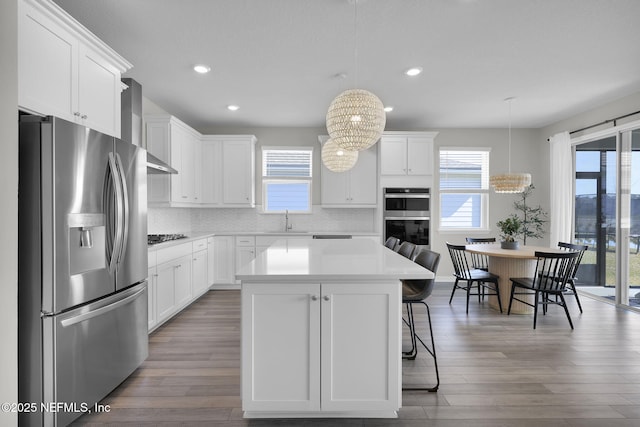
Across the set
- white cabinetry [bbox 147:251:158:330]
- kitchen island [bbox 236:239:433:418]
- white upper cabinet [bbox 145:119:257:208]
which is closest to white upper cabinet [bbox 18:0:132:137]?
white cabinetry [bbox 147:251:158:330]

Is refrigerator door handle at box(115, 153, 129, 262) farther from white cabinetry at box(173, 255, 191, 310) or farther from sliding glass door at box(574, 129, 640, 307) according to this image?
sliding glass door at box(574, 129, 640, 307)

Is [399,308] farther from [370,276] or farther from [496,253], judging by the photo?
[496,253]

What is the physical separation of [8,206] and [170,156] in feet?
9.53

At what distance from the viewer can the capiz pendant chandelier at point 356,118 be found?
2.29 meters

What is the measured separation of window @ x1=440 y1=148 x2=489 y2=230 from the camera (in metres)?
5.94

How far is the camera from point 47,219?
1744mm

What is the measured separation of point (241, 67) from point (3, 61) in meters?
2.14

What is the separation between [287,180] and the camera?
231 inches

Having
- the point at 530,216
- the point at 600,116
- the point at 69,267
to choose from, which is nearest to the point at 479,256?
the point at 530,216

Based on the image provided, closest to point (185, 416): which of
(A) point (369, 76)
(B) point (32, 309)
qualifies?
(B) point (32, 309)

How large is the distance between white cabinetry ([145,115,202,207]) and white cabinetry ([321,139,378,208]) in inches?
84.5

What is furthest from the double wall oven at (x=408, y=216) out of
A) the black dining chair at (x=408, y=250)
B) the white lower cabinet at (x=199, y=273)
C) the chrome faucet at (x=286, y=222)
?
the white lower cabinet at (x=199, y=273)

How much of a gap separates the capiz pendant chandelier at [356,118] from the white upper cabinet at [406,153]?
9.88 ft

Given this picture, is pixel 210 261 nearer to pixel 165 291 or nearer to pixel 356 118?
pixel 165 291
